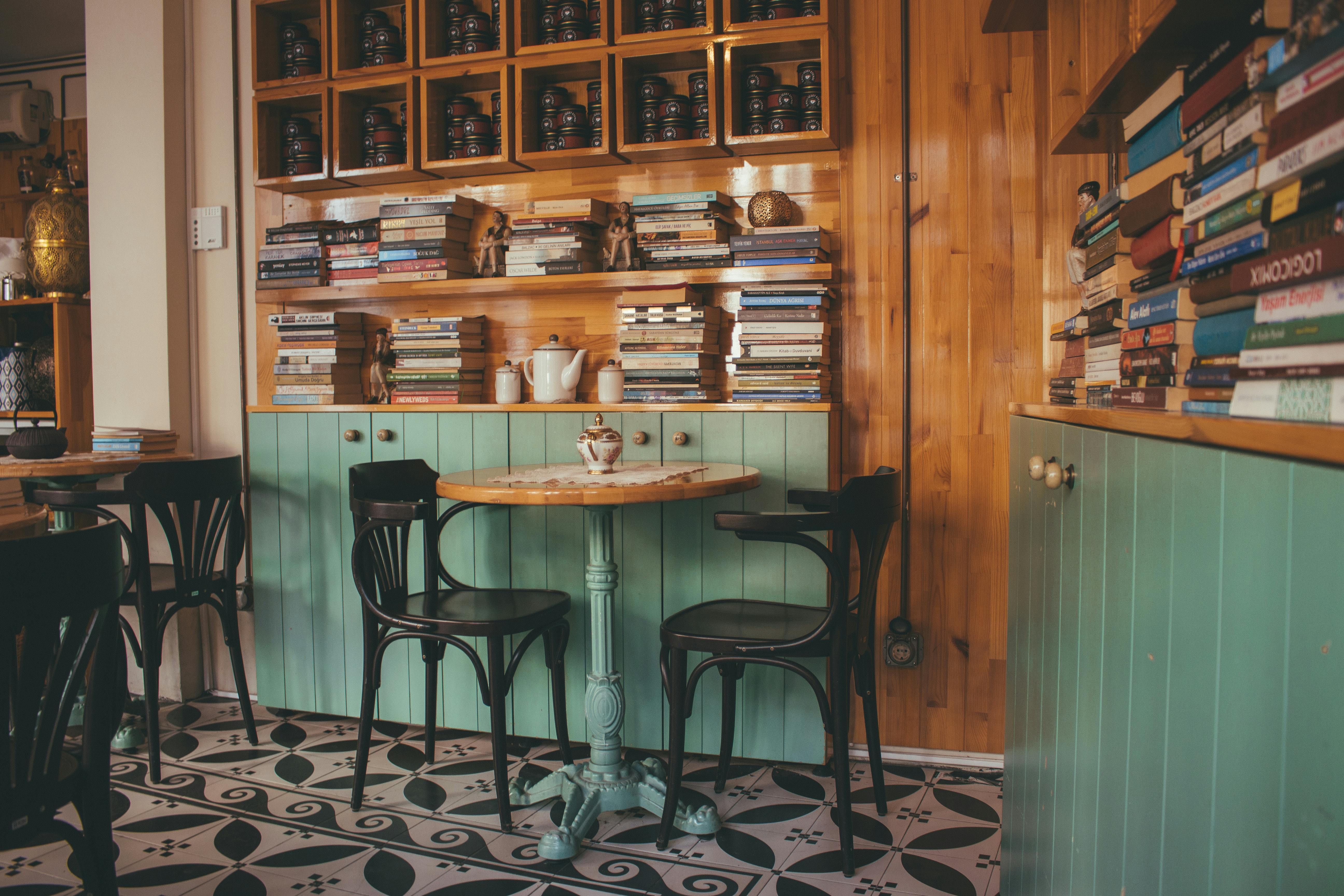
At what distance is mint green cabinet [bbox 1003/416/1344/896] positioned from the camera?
1.95ft

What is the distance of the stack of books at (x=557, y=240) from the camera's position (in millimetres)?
2918

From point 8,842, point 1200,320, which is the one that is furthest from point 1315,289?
point 8,842

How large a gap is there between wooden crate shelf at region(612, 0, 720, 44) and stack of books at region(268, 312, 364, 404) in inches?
53.3

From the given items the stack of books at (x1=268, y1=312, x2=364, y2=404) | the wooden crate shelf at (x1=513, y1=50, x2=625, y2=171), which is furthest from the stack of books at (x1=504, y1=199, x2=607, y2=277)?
the stack of books at (x1=268, y1=312, x2=364, y2=404)

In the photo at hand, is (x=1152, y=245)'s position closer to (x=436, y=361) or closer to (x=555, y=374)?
(x=555, y=374)

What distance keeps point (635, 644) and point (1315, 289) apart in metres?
2.37

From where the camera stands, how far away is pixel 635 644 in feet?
9.26

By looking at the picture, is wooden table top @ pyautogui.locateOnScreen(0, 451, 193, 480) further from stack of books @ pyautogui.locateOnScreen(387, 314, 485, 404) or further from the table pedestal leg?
the table pedestal leg

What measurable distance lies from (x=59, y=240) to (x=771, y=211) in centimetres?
318

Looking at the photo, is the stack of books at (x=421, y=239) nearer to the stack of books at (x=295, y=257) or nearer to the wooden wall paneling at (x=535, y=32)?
the stack of books at (x=295, y=257)

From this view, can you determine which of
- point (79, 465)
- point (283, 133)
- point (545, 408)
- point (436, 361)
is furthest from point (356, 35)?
point (79, 465)

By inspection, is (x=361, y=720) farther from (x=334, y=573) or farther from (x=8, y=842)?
(x=8, y=842)

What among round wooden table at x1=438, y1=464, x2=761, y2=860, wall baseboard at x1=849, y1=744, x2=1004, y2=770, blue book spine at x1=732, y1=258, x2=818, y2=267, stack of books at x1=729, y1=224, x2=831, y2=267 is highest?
stack of books at x1=729, y1=224, x2=831, y2=267

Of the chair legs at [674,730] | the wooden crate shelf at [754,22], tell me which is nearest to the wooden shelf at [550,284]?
the wooden crate shelf at [754,22]
